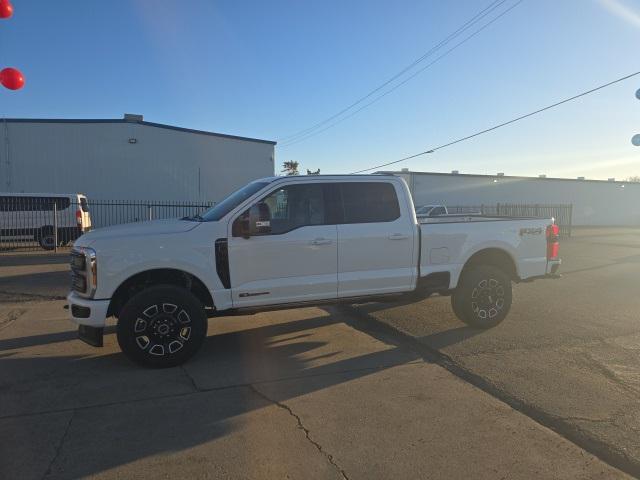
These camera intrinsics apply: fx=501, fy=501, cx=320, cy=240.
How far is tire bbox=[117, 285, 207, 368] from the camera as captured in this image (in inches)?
205

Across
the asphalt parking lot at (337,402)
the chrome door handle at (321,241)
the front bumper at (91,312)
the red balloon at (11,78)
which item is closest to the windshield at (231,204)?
the chrome door handle at (321,241)

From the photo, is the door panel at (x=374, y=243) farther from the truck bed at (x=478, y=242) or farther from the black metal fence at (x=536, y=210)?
the black metal fence at (x=536, y=210)

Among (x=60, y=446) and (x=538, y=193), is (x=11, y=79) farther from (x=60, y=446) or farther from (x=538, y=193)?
(x=538, y=193)

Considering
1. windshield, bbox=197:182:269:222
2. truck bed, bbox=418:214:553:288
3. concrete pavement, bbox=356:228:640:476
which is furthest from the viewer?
truck bed, bbox=418:214:553:288

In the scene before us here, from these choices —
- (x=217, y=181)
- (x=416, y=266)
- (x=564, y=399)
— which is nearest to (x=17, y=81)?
(x=416, y=266)

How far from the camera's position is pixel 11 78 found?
12.2m

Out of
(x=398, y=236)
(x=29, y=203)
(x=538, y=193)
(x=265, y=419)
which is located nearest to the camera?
(x=265, y=419)

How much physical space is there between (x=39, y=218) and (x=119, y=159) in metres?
10.7

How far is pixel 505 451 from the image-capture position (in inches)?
141

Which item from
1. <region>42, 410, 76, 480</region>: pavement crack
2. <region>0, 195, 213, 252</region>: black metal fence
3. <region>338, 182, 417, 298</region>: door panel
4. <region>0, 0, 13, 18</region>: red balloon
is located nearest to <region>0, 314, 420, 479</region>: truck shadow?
<region>42, 410, 76, 480</region>: pavement crack

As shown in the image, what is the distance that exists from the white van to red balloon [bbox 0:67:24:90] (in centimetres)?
665

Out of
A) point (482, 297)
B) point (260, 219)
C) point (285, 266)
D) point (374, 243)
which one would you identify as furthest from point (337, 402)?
point (482, 297)

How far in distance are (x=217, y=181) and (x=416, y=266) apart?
26.3 m

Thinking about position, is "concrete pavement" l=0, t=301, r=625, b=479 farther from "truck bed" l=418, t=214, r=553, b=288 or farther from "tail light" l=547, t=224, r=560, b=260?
"tail light" l=547, t=224, r=560, b=260
